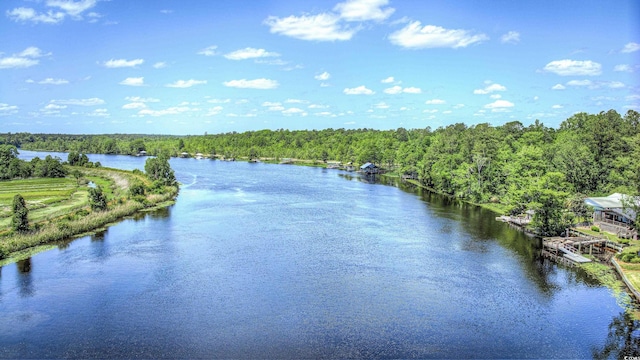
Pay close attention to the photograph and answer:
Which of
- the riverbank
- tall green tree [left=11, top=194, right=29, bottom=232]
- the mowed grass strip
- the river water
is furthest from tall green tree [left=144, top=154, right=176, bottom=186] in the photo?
tall green tree [left=11, top=194, right=29, bottom=232]

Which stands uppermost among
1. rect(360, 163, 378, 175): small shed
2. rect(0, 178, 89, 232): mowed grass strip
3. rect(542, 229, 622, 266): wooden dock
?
rect(360, 163, 378, 175): small shed

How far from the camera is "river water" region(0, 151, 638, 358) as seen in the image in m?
16.5

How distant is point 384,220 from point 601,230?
53.5ft

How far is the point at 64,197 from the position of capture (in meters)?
45.7

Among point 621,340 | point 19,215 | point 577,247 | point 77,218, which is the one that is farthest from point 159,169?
point 621,340

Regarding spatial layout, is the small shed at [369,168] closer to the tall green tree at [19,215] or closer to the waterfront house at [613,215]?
the waterfront house at [613,215]

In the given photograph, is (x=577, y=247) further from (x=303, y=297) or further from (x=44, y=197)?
(x=44, y=197)

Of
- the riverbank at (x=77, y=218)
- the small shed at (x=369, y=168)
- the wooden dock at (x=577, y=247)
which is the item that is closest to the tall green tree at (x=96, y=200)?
the riverbank at (x=77, y=218)

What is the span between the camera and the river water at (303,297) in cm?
1645

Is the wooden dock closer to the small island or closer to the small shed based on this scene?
the small island

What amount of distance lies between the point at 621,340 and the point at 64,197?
47.8 m

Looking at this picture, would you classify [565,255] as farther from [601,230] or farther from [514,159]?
[514,159]

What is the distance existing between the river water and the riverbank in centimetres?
153

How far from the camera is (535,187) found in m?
33.2
